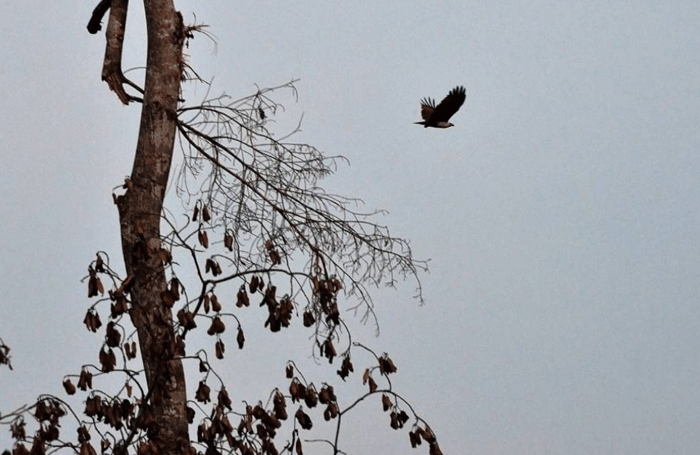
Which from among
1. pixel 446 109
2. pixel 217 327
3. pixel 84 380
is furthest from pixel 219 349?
pixel 446 109

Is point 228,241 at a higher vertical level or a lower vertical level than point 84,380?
higher

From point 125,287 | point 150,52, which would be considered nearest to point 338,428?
point 125,287

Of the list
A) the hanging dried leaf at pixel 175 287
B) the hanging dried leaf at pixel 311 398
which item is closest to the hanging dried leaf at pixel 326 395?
the hanging dried leaf at pixel 311 398

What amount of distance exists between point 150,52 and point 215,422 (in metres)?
2.43

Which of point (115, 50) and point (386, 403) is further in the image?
point (115, 50)

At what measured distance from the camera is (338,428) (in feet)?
20.8

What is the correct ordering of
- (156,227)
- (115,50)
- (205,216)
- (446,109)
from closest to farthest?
(205,216)
(156,227)
(115,50)
(446,109)

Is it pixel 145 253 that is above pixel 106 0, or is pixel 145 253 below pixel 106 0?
below

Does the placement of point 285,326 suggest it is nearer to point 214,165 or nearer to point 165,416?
point 165,416

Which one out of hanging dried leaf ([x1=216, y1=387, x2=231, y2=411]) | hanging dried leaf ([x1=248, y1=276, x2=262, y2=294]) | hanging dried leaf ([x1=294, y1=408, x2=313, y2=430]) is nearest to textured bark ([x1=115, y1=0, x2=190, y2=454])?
hanging dried leaf ([x1=216, y1=387, x2=231, y2=411])

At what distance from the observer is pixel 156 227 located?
6707 millimetres

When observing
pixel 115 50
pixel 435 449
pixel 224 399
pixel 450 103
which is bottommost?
pixel 435 449

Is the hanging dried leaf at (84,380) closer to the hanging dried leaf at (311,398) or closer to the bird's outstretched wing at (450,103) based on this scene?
the hanging dried leaf at (311,398)

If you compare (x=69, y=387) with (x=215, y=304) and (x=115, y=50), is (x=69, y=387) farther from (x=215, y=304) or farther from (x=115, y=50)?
(x=115, y=50)
